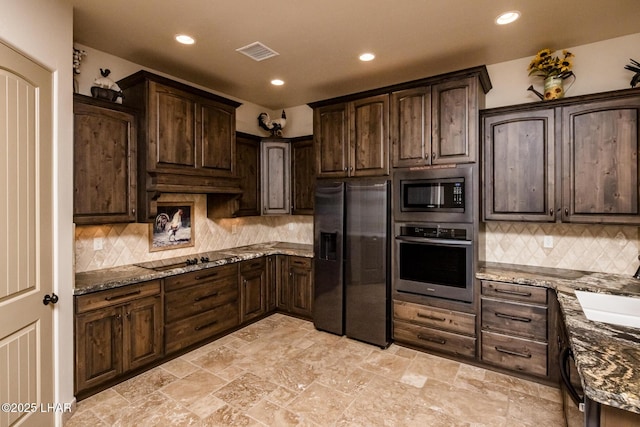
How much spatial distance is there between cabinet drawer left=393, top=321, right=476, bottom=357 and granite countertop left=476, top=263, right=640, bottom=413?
788 millimetres

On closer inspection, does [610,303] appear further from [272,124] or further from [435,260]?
[272,124]

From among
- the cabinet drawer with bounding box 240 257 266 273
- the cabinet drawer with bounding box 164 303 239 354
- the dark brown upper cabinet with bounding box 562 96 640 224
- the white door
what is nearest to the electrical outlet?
the white door

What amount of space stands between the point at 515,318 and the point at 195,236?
3.56 metres

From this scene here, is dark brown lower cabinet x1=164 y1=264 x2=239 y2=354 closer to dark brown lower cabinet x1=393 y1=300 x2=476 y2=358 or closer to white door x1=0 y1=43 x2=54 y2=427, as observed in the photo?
white door x1=0 y1=43 x2=54 y2=427

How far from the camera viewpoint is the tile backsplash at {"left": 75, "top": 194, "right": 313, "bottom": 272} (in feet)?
9.73

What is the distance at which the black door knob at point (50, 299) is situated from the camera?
2.08 m

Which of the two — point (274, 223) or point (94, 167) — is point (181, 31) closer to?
point (94, 167)

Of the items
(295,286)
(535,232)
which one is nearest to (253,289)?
(295,286)

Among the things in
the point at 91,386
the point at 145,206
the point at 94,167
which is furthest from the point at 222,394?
the point at 94,167

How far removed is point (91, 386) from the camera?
2504 mm

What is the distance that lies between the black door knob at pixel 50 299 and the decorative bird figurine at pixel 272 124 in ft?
10.9

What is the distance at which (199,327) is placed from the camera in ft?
11.0

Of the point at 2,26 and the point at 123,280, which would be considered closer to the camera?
the point at 2,26

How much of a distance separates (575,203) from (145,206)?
12.7 ft
